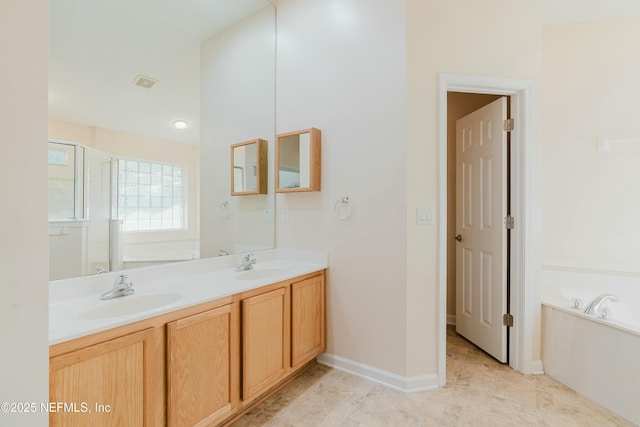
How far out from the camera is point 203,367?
1.39 meters

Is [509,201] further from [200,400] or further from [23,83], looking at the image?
[23,83]

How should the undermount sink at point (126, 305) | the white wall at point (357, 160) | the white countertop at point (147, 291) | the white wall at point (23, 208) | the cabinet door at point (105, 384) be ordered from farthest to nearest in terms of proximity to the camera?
the white wall at point (357, 160), the undermount sink at point (126, 305), the white countertop at point (147, 291), the cabinet door at point (105, 384), the white wall at point (23, 208)

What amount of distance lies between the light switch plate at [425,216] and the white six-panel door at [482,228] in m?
0.71

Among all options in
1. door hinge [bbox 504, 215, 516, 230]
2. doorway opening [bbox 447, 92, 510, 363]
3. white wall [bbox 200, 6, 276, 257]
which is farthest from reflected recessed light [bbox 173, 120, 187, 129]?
door hinge [bbox 504, 215, 516, 230]

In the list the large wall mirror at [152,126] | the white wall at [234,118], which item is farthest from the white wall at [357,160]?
the large wall mirror at [152,126]

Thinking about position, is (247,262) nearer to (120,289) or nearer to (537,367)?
(120,289)

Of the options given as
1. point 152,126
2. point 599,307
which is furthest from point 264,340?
point 599,307

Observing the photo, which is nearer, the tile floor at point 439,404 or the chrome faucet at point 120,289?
the chrome faucet at point 120,289

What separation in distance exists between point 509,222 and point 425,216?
0.77 metres

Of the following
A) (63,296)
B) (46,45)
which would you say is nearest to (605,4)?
(46,45)

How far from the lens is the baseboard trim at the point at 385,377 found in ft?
6.31

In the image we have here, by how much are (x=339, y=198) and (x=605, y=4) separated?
2663mm

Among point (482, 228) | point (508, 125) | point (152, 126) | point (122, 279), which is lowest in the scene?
point (122, 279)

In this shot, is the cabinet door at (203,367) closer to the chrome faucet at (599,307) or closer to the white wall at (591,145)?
the chrome faucet at (599,307)
